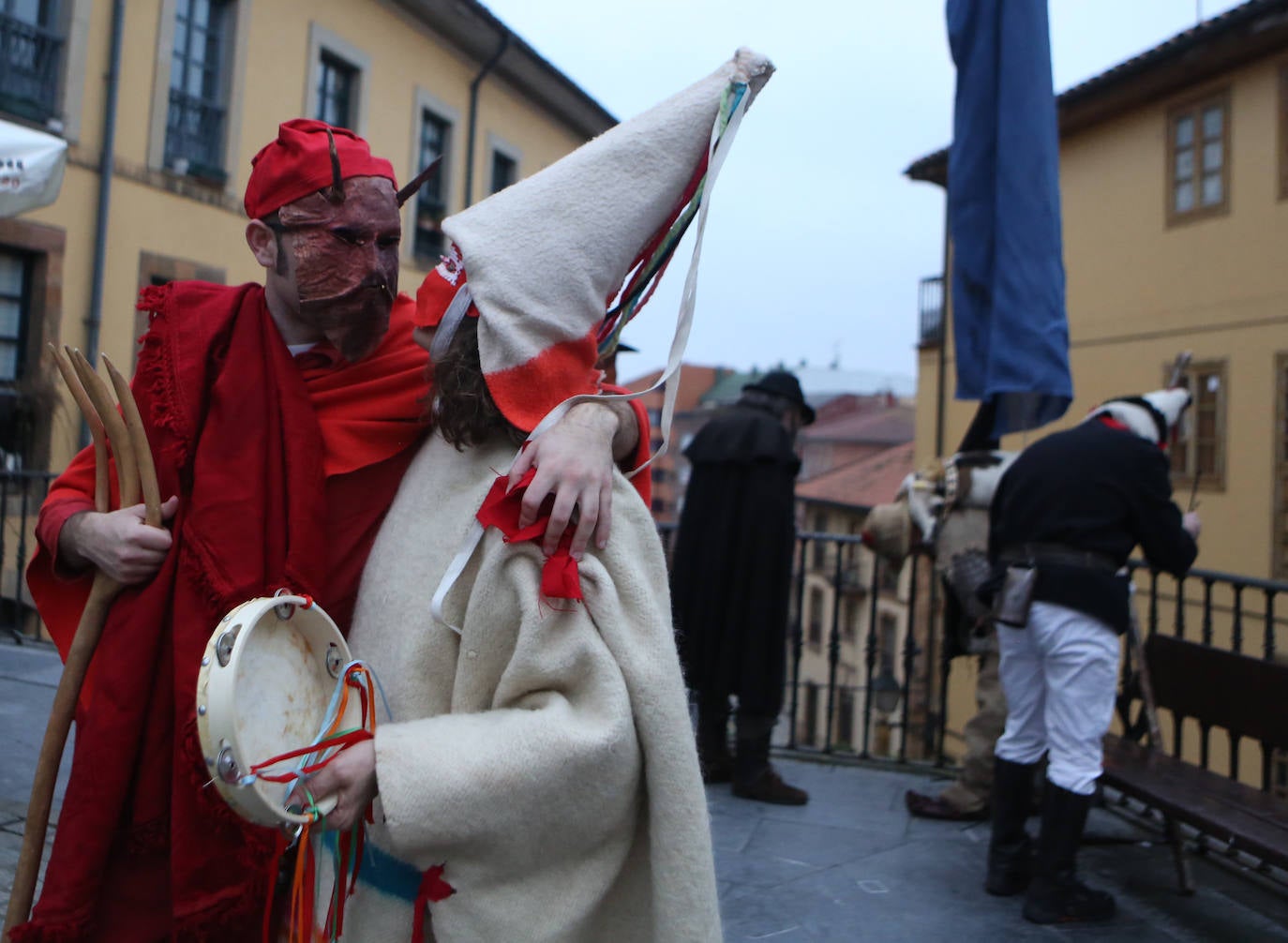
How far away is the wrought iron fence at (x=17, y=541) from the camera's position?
6605 mm

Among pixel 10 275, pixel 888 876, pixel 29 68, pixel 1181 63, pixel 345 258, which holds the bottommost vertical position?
pixel 888 876

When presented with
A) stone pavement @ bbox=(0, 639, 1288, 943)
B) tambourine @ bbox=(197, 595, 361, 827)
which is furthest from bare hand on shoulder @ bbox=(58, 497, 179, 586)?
stone pavement @ bbox=(0, 639, 1288, 943)

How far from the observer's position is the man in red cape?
1330 millimetres

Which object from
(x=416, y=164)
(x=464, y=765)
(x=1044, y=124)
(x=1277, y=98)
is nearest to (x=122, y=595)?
(x=464, y=765)

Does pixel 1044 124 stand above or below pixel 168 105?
below

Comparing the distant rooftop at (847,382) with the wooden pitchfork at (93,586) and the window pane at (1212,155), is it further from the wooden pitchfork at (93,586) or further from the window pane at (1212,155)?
the wooden pitchfork at (93,586)

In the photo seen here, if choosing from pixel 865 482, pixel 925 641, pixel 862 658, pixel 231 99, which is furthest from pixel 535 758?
pixel 862 658

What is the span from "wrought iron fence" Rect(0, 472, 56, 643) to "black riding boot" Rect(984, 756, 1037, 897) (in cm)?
573

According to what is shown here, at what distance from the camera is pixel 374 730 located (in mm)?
1262

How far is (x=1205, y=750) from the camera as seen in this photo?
13.7ft

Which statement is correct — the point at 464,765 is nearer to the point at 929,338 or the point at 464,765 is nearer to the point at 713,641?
the point at 713,641

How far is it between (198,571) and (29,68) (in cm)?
1067

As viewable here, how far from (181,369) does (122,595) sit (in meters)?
0.33

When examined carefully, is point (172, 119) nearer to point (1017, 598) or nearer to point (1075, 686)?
point (1017, 598)
